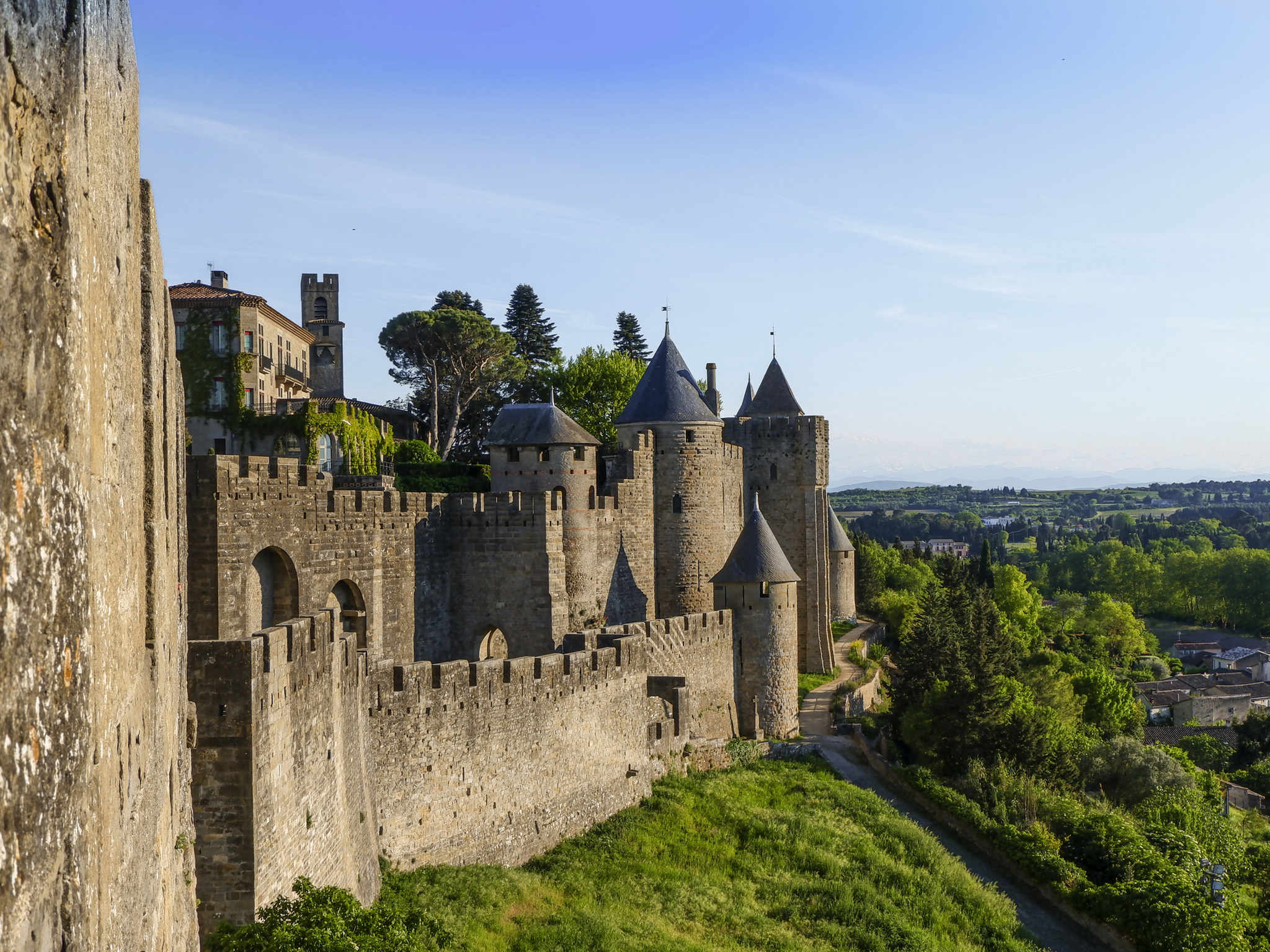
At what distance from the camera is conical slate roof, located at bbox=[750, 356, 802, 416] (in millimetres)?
44625

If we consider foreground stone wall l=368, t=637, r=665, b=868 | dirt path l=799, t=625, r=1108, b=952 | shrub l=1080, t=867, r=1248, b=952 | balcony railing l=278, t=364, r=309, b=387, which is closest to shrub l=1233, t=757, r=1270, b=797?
dirt path l=799, t=625, r=1108, b=952

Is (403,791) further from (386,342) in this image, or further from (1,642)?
(386,342)

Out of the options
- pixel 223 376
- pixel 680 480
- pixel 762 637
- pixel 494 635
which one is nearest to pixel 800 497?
pixel 680 480

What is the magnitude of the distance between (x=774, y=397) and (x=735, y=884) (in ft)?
83.8

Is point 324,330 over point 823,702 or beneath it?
over

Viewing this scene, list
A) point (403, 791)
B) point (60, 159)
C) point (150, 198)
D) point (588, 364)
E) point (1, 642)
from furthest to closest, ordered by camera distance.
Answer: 1. point (588, 364)
2. point (403, 791)
3. point (150, 198)
4. point (60, 159)
5. point (1, 642)

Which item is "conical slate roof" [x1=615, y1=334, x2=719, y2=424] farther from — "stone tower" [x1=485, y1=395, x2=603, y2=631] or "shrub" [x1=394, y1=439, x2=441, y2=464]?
"shrub" [x1=394, y1=439, x2=441, y2=464]

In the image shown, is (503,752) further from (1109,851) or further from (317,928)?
(1109,851)

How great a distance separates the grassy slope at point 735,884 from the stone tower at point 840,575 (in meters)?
25.4

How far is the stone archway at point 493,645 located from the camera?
2909 centimetres

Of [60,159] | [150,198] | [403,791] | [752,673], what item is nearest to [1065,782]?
[752,673]

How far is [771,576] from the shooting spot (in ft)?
109

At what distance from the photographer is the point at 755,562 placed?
33688mm

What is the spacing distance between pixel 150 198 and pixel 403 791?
12.6 metres
